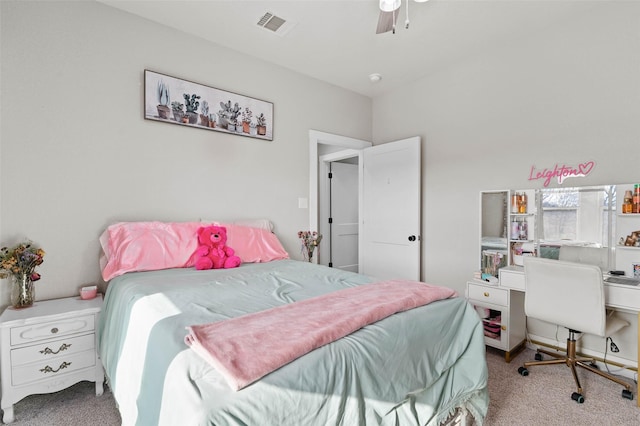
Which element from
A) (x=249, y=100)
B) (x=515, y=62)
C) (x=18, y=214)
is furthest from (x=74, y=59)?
(x=515, y=62)

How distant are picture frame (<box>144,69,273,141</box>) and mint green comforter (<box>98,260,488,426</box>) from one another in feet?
4.63

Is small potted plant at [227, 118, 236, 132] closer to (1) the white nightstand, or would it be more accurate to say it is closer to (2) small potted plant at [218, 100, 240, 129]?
(2) small potted plant at [218, 100, 240, 129]

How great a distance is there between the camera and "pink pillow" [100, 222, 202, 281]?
213cm

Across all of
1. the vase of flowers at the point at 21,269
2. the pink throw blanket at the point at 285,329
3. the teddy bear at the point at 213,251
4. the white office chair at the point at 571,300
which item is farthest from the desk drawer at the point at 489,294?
the vase of flowers at the point at 21,269

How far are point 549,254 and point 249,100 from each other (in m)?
3.11

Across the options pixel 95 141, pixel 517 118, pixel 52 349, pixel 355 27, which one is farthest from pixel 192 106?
pixel 517 118

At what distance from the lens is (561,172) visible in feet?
8.49

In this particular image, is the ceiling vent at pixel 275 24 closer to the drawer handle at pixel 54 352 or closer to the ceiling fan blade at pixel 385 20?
the ceiling fan blade at pixel 385 20

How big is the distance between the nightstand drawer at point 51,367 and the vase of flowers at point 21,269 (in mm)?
410

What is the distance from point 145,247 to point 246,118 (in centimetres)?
158

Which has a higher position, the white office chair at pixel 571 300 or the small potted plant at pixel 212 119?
the small potted plant at pixel 212 119

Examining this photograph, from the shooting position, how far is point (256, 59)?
3.17m

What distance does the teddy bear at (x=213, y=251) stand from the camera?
233 cm

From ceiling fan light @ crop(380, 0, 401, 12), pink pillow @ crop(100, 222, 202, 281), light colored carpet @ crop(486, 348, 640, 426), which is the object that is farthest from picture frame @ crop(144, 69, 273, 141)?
light colored carpet @ crop(486, 348, 640, 426)
